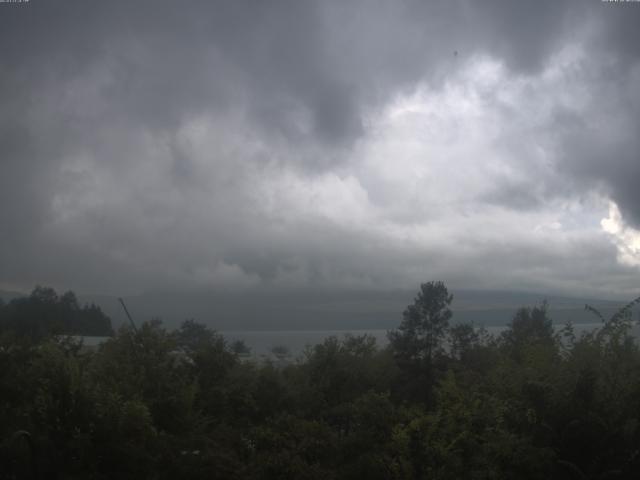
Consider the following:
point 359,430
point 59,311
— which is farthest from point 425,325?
point 59,311

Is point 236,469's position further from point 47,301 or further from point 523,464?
point 47,301

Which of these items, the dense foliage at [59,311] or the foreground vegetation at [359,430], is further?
the dense foliage at [59,311]

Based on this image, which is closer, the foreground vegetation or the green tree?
the foreground vegetation

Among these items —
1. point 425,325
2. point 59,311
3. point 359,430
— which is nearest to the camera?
point 359,430

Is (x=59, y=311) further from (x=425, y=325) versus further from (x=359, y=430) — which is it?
(x=359, y=430)

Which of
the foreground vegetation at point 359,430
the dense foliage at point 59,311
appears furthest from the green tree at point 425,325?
the dense foliage at point 59,311

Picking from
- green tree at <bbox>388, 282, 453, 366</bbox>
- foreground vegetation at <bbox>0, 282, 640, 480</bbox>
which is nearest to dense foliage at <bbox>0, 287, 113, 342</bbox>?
green tree at <bbox>388, 282, 453, 366</bbox>

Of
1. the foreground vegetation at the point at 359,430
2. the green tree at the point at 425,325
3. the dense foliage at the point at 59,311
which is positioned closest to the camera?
the foreground vegetation at the point at 359,430

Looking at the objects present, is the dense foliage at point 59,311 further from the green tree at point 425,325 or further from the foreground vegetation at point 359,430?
the foreground vegetation at point 359,430

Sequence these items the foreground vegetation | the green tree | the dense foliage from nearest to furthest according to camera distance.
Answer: the foreground vegetation
the green tree
the dense foliage

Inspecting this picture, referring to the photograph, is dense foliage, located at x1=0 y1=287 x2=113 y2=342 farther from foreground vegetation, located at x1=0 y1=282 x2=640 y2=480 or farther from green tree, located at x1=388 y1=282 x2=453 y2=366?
foreground vegetation, located at x1=0 y1=282 x2=640 y2=480

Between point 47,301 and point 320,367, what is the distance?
7359 centimetres

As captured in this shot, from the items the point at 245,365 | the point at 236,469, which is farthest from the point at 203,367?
the point at 236,469

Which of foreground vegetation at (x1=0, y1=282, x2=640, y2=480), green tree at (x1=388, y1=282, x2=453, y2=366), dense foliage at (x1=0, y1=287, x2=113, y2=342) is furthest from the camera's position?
dense foliage at (x1=0, y1=287, x2=113, y2=342)
